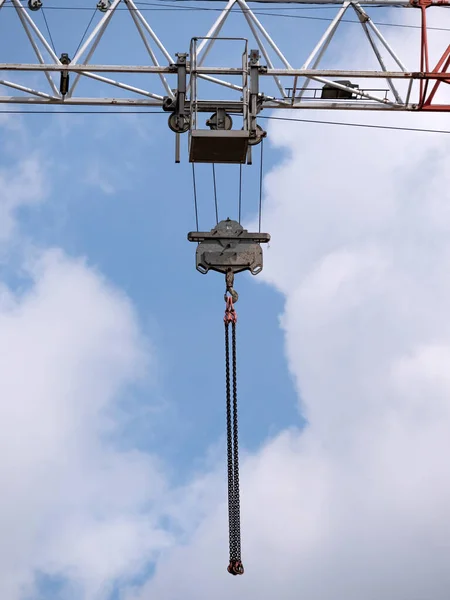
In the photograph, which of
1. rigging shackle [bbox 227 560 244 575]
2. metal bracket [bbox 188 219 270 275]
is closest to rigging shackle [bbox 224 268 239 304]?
metal bracket [bbox 188 219 270 275]

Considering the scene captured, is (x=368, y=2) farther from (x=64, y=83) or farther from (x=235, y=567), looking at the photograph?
(x=235, y=567)

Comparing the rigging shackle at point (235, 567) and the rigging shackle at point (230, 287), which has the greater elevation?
the rigging shackle at point (230, 287)

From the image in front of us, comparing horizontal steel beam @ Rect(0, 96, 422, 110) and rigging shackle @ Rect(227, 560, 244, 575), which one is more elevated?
horizontal steel beam @ Rect(0, 96, 422, 110)

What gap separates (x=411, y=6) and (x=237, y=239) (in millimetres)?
5255

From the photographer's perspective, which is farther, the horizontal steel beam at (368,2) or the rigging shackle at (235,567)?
the horizontal steel beam at (368,2)

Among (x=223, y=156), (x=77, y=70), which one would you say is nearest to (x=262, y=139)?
(x=223, y=156)

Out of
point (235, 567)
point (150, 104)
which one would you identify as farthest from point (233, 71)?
point (235, 567)

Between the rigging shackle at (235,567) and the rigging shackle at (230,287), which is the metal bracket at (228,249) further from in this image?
the rigging shackle at (235,567)

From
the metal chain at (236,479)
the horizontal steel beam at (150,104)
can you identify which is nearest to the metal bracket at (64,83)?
the horizontal steel beam at (150,104)

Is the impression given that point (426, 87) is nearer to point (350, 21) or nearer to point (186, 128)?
point (350, 21)

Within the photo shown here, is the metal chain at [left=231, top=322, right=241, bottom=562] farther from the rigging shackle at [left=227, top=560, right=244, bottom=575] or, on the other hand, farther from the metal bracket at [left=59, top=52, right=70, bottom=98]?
the metal bracket at [left=59, top=52, right=70, bottom=98]

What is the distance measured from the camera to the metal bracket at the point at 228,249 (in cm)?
3888

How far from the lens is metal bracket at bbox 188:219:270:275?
Result: 38.9m

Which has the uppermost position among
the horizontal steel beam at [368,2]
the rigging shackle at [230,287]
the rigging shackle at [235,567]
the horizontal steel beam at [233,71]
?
the horizontal steel beam at [368,2]
